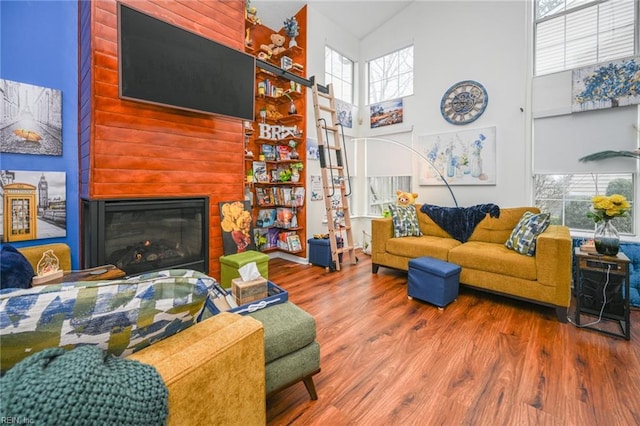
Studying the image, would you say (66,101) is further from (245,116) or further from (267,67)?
(267,67)

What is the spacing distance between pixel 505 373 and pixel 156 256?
296 cm

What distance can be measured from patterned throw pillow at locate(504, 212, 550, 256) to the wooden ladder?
1.95 meters

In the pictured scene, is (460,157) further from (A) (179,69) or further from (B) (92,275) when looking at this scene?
(B) (92,275)

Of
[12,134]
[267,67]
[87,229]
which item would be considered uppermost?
[267,67]

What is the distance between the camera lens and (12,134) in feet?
7.32

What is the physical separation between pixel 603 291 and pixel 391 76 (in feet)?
13.1

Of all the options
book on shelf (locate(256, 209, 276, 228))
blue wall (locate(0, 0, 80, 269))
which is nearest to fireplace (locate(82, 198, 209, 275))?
blue wall (locate(0, 0, 80, 269))

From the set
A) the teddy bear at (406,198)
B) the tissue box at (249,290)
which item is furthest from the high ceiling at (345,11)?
the tissue box at (249,290)

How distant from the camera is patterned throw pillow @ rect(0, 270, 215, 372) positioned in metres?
0.66

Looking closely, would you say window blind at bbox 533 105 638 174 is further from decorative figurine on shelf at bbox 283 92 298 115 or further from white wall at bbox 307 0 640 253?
decorative figurine on shelf at bbox 283 92 298 115

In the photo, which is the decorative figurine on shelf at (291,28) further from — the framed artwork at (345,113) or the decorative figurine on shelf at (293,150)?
the decorative figurine on shelf at (293,150)

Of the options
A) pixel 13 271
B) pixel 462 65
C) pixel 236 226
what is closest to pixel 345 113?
pixel 462 65

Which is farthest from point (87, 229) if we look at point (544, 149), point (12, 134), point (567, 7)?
point (567, 7)

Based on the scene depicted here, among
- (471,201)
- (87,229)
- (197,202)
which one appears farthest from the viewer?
(471,201)
